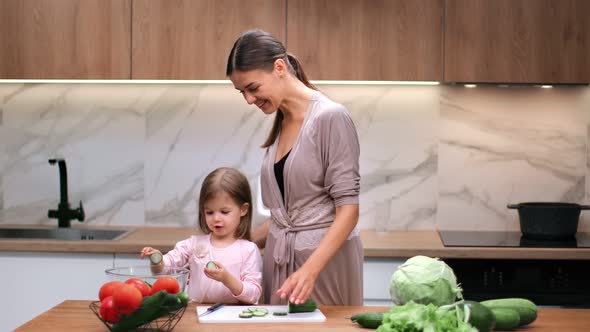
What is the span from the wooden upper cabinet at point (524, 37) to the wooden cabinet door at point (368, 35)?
8cm

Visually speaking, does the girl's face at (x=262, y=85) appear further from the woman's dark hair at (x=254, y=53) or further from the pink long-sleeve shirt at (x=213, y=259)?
the pink long-sleeve shirt at (x=213, y=259)

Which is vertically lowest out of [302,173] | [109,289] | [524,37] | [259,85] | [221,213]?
[109,289]

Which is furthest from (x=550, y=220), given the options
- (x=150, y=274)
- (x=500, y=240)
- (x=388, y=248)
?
(x=150, y=274)

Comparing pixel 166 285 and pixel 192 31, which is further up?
pixel 192 31

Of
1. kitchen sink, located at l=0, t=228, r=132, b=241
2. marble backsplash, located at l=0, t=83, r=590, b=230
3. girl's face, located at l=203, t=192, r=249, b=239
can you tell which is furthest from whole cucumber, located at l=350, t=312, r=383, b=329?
kitchen sink, located at l=0, t=228, r=132, b=241

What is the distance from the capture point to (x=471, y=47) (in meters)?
3.29

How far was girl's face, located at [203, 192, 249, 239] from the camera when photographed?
2.41m

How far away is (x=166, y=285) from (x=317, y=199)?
678 millimetres

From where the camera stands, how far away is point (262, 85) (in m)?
2.24

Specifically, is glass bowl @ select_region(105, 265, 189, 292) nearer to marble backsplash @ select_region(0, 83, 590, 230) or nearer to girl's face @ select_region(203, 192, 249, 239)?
girl's face @ select_region(203, 192, 249, 239)

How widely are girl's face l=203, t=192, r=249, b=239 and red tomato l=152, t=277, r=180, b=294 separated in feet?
2.24

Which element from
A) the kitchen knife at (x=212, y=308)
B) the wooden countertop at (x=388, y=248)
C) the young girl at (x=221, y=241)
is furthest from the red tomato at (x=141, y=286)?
the wooden countertop at (x=388, y=248)

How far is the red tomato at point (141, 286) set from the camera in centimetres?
169

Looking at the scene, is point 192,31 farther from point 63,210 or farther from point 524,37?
point 524,37
